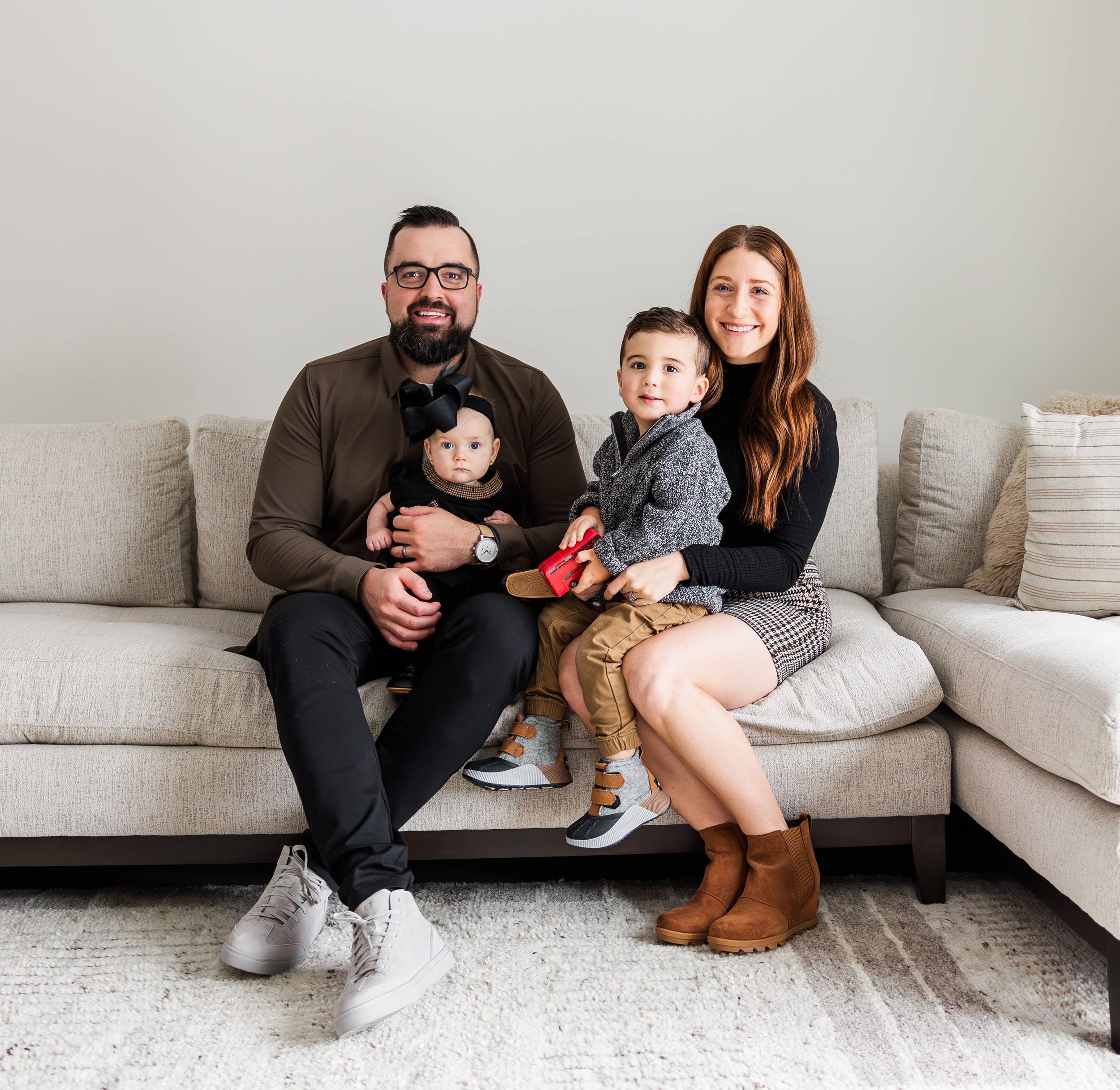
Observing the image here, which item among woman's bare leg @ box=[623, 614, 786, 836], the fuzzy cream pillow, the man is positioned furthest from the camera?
the fuzzy cream pillow

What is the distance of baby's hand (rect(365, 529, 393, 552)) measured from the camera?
5.45 ft

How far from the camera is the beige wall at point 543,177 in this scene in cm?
241

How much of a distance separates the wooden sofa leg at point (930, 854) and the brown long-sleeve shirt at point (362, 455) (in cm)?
80

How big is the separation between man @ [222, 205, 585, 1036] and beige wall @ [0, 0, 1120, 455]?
69cm

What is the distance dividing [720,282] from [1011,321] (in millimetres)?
1340

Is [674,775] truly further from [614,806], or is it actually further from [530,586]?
[530,586]

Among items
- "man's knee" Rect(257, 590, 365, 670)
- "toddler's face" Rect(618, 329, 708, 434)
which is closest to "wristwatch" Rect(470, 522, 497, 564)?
"man's knee" Rect(257, 590, 365, 670)

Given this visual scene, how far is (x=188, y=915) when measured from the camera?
1.54 meters

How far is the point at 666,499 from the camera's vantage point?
4.80ft

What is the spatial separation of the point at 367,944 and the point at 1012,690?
1022mm

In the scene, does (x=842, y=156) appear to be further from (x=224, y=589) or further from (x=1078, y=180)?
(x=224, y=589)

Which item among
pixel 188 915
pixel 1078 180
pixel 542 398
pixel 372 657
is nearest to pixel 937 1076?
pixel 372 657

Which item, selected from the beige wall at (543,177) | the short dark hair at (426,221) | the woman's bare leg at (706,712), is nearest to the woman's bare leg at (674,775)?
the woman's bare leg at (706,712)

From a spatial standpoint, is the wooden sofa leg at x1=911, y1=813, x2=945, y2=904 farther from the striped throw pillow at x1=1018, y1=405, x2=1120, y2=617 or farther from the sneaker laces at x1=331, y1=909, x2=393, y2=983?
the sneaker laces at x1=331, y1=909, x2=393, y2=983
